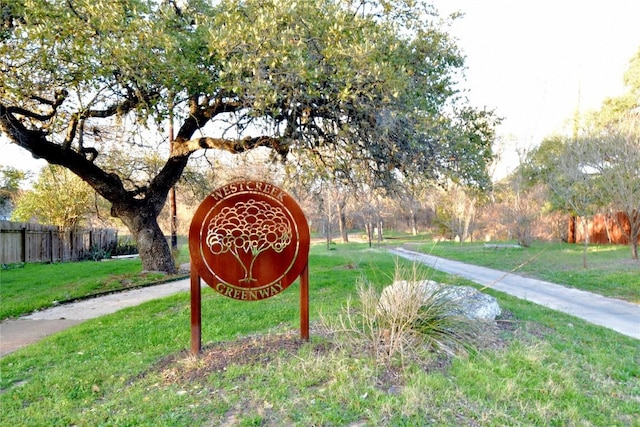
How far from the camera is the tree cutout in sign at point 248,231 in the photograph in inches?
178

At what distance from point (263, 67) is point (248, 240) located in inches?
113

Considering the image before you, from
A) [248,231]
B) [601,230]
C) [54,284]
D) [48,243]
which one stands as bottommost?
[54,284]

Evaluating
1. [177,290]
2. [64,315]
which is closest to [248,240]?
[64,315]

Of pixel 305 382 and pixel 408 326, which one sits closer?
pixel 305 382

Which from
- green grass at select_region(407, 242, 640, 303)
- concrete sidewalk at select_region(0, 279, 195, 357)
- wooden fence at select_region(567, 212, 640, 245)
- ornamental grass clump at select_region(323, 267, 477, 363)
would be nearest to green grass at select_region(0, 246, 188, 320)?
concrete sidewalk at select_region(0, 279, 195, 357)

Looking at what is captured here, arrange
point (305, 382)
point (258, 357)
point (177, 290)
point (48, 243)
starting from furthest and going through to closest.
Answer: point (48, 243), point (177, 290), point (258, 357), point (305, 382)

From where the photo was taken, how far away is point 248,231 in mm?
4570

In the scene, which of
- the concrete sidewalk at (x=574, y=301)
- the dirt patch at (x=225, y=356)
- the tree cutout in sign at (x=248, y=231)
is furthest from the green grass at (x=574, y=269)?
the dirt patch at (x=225, y=356)

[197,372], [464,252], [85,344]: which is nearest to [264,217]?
[197,372]

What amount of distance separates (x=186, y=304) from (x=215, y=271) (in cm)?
361

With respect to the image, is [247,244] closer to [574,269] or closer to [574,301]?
[574,301]

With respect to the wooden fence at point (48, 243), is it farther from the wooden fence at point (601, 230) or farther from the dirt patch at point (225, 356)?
the wooden fence at point (601, 230)

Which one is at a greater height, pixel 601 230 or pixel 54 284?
pixel 601 230

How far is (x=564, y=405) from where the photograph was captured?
10.8ft
